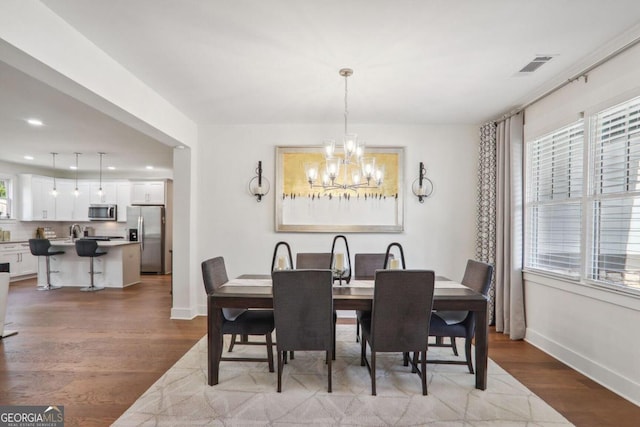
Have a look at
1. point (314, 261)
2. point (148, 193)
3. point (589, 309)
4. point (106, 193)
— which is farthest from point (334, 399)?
point (106, 193)

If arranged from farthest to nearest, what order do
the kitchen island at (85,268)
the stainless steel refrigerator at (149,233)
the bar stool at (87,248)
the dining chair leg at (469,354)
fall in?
the stainless steel refrigerator at (149,233), the kitchen island at (85,268), the bar stool at (87,248), the dining chair leg at (469,354)

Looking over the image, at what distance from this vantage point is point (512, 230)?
375 centimetres

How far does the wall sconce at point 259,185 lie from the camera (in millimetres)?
4480

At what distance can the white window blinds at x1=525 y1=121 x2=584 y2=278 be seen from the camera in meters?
3.04

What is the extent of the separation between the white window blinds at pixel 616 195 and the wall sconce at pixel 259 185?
3494mm

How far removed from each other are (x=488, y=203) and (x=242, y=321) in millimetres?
3256

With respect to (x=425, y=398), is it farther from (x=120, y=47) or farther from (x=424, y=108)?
(x=120, y=47)

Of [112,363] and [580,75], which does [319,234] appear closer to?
[112,363]

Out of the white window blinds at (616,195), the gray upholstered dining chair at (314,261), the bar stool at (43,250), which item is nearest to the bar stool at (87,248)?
the bar stool at (43,250)

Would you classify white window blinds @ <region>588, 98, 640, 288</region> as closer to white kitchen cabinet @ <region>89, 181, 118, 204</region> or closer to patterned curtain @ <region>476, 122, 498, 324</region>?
patterned curtain @ <region>476, 122, 498, 324</region>

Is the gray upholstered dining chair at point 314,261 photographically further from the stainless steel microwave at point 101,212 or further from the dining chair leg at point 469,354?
the stainless steel microwave at point 101,212

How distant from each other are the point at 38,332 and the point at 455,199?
540cm

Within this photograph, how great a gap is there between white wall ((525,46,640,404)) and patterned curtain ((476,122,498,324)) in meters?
0.46

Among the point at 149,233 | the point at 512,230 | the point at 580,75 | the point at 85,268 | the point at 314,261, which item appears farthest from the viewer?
the point at 149,233
